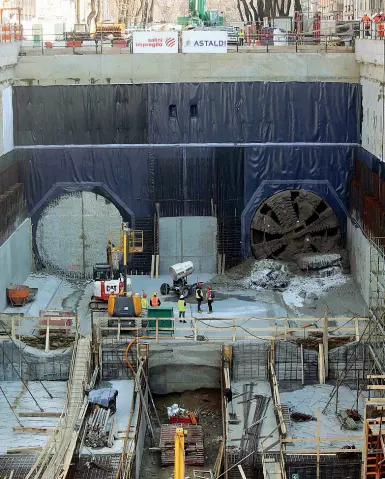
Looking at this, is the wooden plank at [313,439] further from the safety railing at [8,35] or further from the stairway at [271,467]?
the safety railing at [8,35]

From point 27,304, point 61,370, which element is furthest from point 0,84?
point 61,370

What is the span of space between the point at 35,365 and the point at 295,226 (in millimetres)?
15009

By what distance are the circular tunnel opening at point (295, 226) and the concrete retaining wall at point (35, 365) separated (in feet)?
44.4

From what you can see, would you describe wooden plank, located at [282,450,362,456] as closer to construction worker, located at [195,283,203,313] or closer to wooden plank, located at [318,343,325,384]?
wooden plank, located at [318,343,325,384]

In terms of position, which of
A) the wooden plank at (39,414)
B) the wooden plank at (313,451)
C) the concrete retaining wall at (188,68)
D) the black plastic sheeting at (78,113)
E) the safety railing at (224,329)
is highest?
the concrete retaining wall at (188,68)

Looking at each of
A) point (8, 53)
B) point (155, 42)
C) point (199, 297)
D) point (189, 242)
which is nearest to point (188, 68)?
point (155, 42)

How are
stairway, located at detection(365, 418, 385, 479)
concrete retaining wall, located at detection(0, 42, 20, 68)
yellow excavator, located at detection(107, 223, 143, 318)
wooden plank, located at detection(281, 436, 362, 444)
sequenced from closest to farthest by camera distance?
1. stairway, located at detection(365, 418, 385, 479)
2. wooden plank, located at detection(281, 436, 362, 444)
3. yellow excavator, located at detection(107, 223, 143, 318)
4. concrete retaining wall, located at detection(0, 42, 20, 68)

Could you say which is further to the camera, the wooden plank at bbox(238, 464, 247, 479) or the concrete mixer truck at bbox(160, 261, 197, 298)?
the concrete mixer truck at bbox(160, 261, 197, 298)

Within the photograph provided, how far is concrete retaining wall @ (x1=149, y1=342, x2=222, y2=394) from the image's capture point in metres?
41.5

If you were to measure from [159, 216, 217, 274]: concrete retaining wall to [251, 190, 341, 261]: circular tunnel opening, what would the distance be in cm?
187

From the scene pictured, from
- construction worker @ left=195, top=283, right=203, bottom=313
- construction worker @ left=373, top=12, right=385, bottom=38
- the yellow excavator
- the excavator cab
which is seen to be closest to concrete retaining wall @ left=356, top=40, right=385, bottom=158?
construction worker @ left=373, top=12, right=385, bottom=38

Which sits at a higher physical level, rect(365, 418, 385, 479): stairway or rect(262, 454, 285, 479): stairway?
rect(365, 418, 385, 479): stairway

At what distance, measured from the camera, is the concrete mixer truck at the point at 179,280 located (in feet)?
159

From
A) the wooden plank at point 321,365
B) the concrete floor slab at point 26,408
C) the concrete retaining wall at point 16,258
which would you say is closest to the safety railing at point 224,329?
the wooden plank at point 321,365
